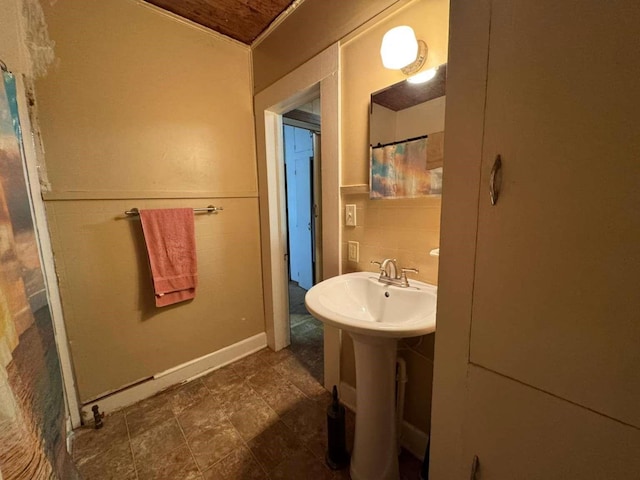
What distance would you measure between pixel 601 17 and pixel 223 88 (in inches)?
75.8

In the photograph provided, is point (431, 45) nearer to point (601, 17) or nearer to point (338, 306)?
point (601, 17)

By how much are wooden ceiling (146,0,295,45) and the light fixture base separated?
0.93 m

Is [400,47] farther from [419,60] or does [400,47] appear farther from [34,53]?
[34,53]

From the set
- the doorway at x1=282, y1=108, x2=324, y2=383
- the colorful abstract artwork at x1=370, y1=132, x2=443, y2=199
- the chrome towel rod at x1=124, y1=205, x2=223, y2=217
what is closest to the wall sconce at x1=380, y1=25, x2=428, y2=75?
the colorful abstract artwork at x1=370, y1=132, x2=443, y2=199

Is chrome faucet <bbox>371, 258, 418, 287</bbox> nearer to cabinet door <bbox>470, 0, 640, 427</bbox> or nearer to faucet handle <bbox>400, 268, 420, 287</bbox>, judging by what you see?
faucet handle <bbox>400, 268, 420, 287</bbox>

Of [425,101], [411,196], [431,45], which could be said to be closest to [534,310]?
[411,196]

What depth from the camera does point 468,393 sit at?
622 mm

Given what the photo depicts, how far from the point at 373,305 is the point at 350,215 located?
0.50 m

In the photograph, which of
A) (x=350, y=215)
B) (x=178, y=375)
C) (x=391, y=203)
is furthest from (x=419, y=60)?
(x=178, y=375)

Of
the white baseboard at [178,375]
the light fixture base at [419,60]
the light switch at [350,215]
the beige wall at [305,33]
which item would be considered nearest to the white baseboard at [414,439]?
the light switch at [350,215]

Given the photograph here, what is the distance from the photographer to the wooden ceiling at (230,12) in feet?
4.82

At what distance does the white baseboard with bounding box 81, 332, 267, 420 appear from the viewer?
1542 mm

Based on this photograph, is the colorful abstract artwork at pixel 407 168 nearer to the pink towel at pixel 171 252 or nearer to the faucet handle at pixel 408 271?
the faucet handle at pixel 408 271

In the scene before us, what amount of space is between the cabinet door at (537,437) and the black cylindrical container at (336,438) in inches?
26.4
